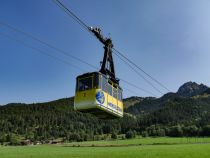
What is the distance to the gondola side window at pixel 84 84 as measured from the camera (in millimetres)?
28078

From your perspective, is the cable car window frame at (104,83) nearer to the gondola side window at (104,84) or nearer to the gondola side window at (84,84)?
the gondola side window at (104,84)

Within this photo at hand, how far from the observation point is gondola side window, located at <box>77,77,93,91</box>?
92.1ft

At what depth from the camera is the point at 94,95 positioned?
27391mm

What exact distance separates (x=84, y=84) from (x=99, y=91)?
1.58 m

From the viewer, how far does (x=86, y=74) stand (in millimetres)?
28234

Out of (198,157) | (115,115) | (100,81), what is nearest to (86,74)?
(100,81)

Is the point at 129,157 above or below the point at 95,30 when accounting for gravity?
below

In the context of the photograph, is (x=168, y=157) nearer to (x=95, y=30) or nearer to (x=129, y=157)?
(x=129, y=157)

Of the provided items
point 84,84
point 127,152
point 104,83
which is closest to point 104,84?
point 104,83

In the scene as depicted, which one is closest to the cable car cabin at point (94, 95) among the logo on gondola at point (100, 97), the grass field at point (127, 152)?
the logo on gondola at point (100, 97)

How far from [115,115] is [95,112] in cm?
252

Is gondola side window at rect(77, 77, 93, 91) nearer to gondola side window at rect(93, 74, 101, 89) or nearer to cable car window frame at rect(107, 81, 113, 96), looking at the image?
gondola side window at rect(93, 74, 101, 89)

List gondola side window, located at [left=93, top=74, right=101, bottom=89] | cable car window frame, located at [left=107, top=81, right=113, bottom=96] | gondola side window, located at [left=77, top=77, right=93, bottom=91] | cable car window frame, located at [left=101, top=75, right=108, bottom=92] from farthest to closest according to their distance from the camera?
cable car window frame, located at [left=107, top=81, right=113, bottom=96] → cable car window frame, located at [left=101, top=75, right=108, bottom=92] → gondola side window, located at [left=77, top=77, right=93, bottom=91] → gondola side window, located at [left=93, top=74, right=101, bottom=89]

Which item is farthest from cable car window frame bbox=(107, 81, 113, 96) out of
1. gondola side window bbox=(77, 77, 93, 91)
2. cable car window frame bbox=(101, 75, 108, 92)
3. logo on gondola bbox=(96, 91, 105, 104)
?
gondola side window bbox=(77, 77, 93, 91)
